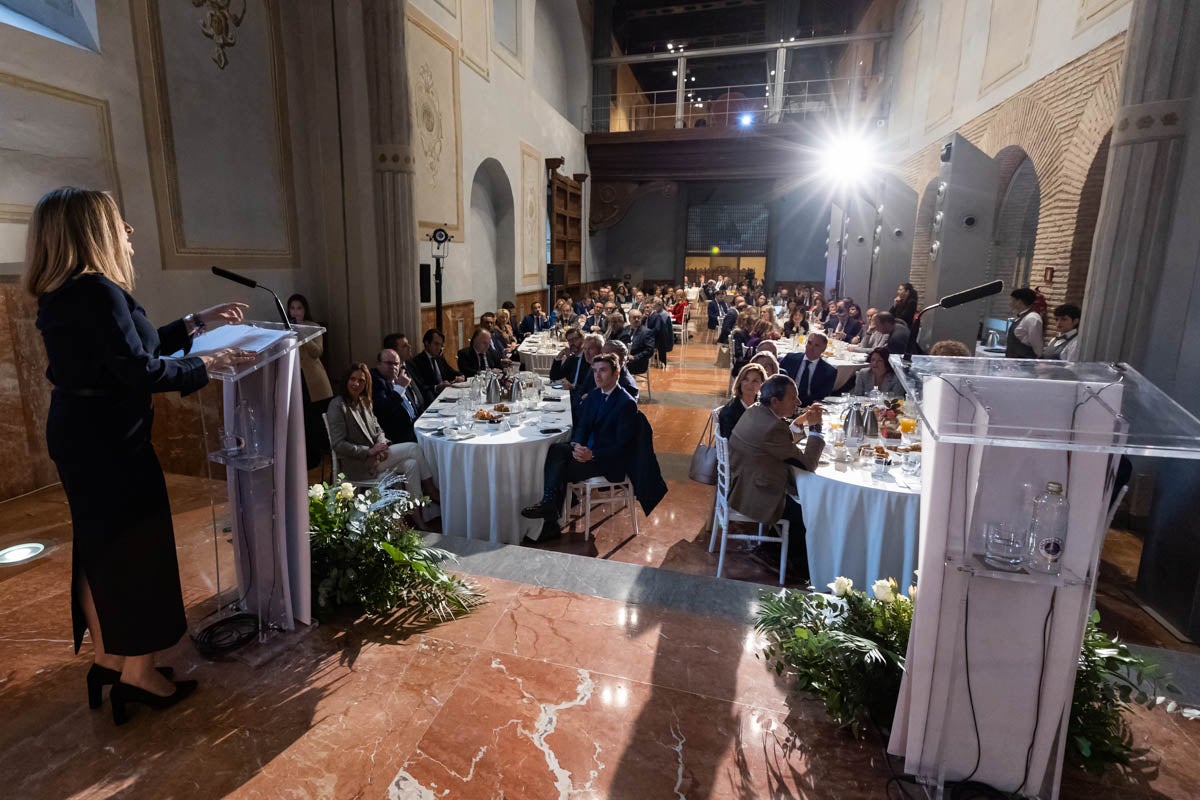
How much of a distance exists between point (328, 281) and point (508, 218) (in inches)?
201

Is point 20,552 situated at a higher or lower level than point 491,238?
lower

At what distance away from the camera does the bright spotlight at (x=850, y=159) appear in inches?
565

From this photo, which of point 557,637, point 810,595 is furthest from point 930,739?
point 557,637

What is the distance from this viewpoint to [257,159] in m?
5.84

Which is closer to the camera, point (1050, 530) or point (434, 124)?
point (1050, 530)

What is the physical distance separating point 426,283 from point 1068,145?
7.19 metres

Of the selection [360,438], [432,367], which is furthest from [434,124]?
[360,438]

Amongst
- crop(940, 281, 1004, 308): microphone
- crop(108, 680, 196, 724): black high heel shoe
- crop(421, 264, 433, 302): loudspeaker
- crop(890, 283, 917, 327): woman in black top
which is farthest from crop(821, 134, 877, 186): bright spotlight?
crop(108, 680, 196, 724): black high heel shoe

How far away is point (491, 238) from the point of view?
1113cm

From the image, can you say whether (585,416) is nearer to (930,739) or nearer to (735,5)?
(930,739)

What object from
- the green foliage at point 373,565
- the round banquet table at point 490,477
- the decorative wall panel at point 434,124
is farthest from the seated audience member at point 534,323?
the green foliage at point 373,565

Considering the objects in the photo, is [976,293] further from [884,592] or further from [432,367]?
[432,367]

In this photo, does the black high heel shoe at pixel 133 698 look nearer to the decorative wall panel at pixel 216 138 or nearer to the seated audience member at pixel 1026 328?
the decorative wall panel at pixel 216 138

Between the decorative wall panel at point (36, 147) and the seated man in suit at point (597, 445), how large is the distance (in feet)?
12.3
